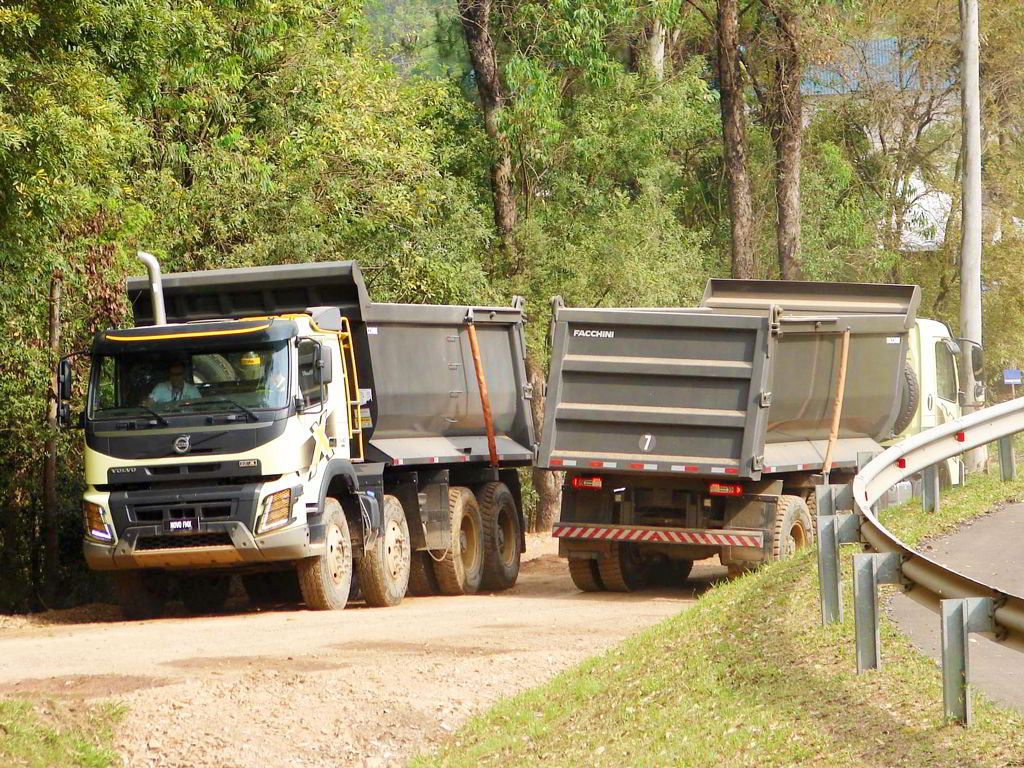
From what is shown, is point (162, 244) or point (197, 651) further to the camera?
point (162, 244)

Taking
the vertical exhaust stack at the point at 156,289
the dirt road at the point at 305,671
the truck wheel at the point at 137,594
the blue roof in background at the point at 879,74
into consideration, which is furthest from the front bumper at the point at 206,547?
the blue roof in background at the point at 879,74

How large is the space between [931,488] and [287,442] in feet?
20.1

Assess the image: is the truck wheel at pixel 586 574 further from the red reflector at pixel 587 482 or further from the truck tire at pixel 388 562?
the truck tire at pixel 388 562

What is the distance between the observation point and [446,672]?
1006 cm

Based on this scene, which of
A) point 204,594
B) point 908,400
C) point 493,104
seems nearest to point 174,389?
point 204,594

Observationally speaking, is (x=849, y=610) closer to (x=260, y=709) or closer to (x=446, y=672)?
(x=446, y=672)

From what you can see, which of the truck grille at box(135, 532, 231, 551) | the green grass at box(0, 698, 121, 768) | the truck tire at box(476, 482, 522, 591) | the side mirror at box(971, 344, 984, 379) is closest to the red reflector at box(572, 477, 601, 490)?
the truck tire at box(476, 482, 522, 591)

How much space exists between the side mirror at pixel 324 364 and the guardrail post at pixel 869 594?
7.61 m

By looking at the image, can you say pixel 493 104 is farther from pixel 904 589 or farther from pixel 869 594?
pixel 904 589

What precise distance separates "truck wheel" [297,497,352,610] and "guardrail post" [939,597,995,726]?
28.0ft

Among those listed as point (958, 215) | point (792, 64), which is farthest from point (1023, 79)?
point (792, 64)

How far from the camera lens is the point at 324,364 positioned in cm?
1398

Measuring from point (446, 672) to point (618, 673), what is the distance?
1683 mm

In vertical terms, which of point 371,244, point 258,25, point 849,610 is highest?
point 258,25
